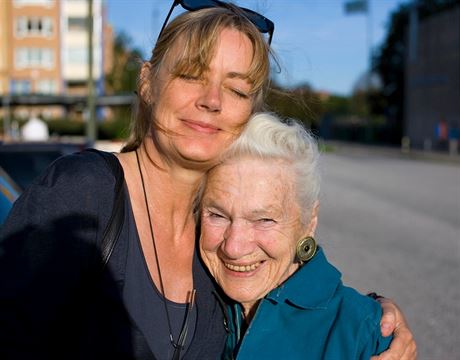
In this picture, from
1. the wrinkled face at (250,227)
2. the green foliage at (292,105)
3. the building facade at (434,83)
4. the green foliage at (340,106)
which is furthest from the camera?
the green foliage at (340,106)

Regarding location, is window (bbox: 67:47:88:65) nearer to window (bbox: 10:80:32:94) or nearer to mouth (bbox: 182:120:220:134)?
window (bbox: 10:80:32:94)

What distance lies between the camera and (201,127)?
2.23 m

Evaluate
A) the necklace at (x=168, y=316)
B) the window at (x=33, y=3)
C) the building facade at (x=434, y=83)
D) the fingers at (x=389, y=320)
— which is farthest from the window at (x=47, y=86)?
the fingers at (x=389, y=320)

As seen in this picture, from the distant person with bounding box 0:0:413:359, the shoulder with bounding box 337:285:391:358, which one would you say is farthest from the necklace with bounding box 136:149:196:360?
the shoulder with bounding box 337:285:391:358

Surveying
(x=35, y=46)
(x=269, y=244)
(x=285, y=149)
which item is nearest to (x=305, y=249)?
(x=269, y=244)

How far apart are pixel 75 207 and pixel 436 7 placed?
67.5 meters

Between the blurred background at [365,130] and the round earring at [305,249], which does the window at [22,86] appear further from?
the round earring at [305,249]

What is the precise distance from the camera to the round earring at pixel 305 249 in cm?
235

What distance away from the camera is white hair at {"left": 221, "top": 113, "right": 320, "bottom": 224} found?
2.30m

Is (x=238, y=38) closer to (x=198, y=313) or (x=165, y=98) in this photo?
(x=165, y=98)

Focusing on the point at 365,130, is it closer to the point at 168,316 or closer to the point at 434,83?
the point at 434,83

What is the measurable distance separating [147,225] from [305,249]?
58 cm

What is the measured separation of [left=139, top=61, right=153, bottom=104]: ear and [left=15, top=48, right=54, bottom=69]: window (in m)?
66.7

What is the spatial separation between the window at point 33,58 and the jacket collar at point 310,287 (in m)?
67.0
